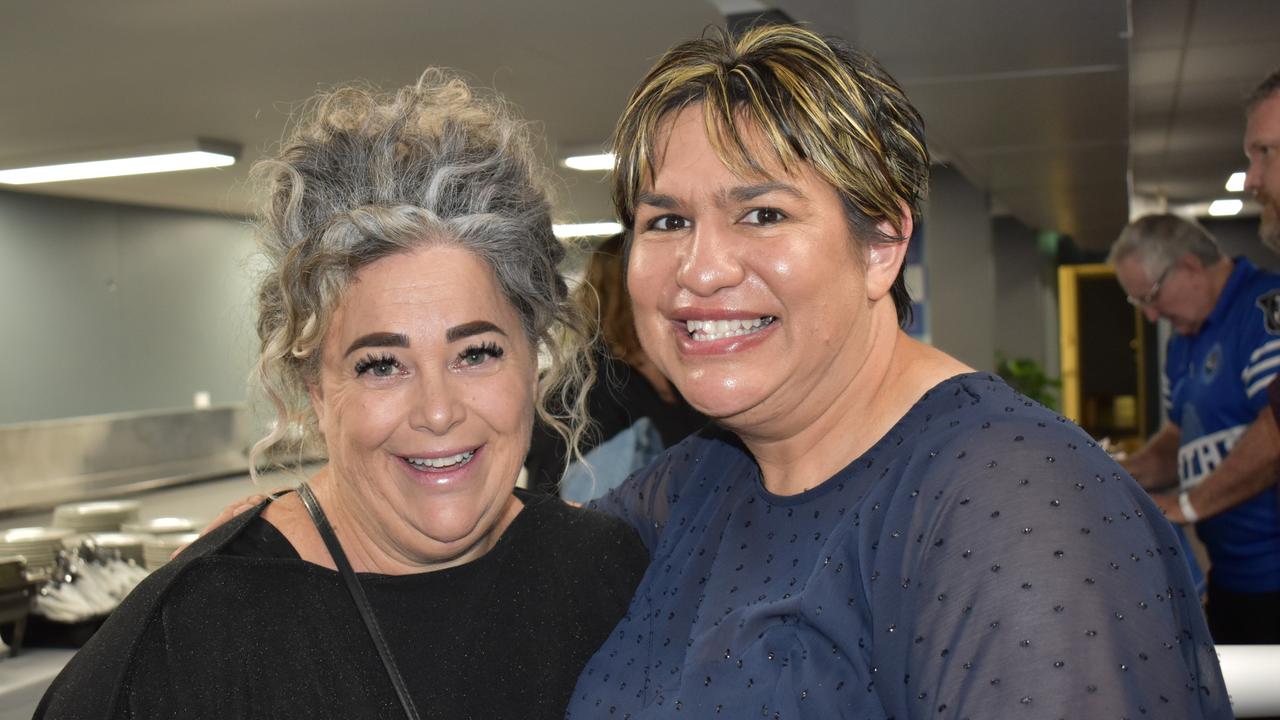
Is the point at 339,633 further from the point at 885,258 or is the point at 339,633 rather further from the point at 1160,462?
the point at 1160,462

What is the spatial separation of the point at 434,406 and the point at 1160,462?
372cm

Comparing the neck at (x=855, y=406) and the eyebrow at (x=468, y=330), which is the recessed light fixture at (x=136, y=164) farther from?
the neck at (x=855, y=406)

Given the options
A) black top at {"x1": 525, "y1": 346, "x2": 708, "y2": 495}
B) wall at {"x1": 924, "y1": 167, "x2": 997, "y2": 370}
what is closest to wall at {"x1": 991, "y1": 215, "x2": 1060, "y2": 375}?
wall at {"x1": 924, "y1": 167, "x2": 997, "y2": 370}

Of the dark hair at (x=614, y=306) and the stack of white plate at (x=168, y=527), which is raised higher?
the dark hair at (x=614, y=306)

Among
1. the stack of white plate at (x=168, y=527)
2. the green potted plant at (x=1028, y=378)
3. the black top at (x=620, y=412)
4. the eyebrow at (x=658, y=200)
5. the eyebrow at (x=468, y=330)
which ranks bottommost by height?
the green potted plant at (x=1028, y=378)

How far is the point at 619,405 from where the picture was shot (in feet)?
10.9

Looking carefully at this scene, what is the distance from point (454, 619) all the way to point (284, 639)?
0.82 feet

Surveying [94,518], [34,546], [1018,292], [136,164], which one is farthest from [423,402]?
[1018,292]

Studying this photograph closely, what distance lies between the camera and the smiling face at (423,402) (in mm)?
1477

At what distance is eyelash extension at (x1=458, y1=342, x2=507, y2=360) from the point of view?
152cm

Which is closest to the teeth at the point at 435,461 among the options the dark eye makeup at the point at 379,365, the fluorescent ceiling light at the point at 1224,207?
the dark eye makeup at the point at 379,365

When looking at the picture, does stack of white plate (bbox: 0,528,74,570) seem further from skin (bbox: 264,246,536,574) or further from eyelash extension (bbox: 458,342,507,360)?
eyelash extension (bbox: 458,342,507,360)

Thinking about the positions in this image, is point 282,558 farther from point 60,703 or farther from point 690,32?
point 690,32

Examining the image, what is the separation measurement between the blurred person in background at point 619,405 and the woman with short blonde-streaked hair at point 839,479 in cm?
157
